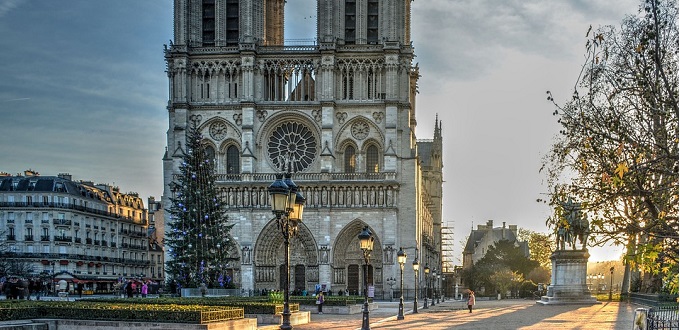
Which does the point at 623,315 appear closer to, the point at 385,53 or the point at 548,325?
the point at 548,325

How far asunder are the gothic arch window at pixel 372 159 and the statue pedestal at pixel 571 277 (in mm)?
26420

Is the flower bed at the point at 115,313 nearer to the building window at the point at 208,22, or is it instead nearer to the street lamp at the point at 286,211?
the street lamp at the point at 286,211

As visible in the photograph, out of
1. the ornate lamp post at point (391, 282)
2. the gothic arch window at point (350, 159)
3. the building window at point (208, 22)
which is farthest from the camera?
the building window at point (208, 22)

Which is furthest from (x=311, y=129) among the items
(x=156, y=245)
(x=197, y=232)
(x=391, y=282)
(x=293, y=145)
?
(x=156, y=245)

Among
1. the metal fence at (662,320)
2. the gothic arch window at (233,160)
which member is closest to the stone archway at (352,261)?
the gothic arch window at (233,160)

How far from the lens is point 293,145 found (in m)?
76.3

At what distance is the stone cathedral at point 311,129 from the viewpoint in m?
73.8

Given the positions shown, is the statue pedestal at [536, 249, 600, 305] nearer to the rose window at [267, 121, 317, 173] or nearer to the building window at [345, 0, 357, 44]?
the rose window at [267, 121, 317, 173]

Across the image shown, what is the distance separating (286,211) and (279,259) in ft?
183

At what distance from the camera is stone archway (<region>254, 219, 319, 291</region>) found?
74625mm

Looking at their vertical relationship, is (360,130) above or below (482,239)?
above

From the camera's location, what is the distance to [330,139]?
74250 millimetres

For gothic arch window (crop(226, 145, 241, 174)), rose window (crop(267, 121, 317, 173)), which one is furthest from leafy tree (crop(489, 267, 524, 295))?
gothic arch window (crop(226, 145, 241, 174))

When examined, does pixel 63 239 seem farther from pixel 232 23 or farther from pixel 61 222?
pixel 232 23
